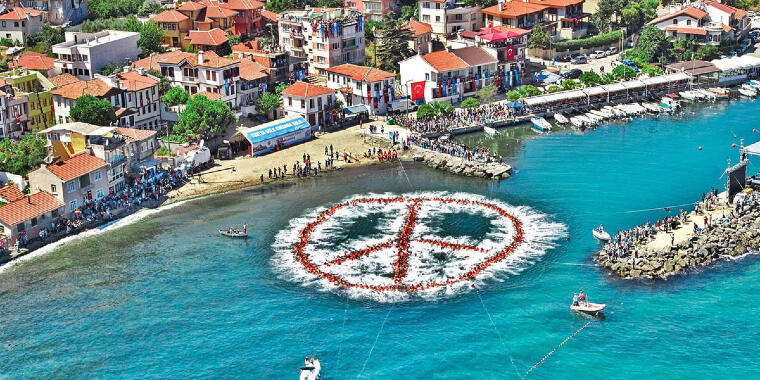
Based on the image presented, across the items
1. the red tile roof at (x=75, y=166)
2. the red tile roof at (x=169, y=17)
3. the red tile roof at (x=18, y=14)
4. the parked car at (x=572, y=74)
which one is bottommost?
the parked car at (x=572, y=74)

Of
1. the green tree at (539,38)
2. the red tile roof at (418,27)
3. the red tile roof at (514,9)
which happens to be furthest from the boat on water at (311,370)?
the red tile roof at (514,9)

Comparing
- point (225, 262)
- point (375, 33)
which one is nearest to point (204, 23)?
point (375, 33)

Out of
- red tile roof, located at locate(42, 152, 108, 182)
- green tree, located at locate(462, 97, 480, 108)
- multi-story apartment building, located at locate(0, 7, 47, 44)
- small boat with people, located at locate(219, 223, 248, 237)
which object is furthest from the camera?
multi-story apartment building, located at locate(0, 7, 47, 44)

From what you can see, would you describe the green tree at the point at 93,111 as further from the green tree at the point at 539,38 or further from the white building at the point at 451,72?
the green tree at the point at 539,38

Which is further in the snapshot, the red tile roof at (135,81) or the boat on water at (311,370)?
the red tile roof at (135,81)

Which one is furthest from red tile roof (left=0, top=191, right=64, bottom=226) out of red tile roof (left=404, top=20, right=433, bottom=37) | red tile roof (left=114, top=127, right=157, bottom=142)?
red tile roof (left=404, top=20, right=433, bottom=37)

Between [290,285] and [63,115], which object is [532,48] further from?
[290,285]

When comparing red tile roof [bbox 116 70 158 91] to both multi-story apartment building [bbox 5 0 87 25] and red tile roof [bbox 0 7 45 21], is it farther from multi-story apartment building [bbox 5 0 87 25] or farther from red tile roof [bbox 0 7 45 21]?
multi-story apartment building [bbox 5 0 87 25]

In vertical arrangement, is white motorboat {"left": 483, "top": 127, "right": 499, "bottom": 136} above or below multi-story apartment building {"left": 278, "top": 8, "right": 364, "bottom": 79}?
below
